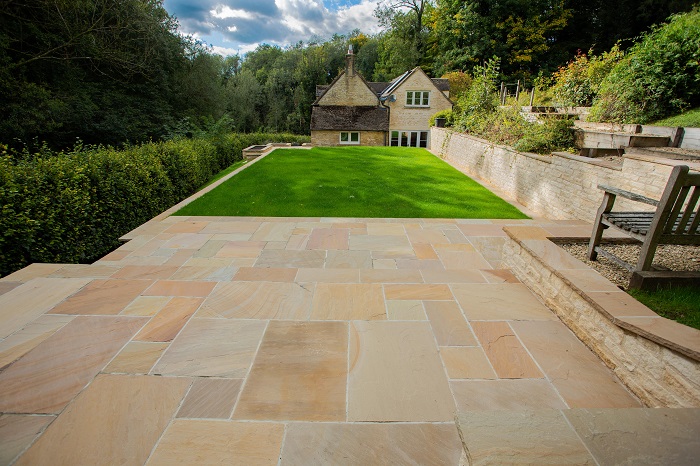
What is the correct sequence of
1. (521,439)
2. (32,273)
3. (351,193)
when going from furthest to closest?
(351,193), (32,273), (521,439)

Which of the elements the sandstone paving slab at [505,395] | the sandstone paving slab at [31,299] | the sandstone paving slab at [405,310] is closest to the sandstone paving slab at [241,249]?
the sandstone paving slab at [31,299]

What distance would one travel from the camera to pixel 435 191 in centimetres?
875

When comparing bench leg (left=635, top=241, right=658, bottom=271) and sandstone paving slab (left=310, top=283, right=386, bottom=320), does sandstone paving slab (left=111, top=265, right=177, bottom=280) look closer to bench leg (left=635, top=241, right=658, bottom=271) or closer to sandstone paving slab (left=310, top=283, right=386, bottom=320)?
sandstone paving slab (left=310, top=283, right=386, bottom=320)

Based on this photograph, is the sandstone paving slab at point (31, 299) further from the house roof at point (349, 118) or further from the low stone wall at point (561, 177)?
the house roof at point (349, 118)

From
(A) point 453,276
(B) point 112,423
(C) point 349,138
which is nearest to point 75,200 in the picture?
(B) point 112,423

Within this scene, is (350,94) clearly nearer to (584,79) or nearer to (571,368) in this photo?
(584,79)

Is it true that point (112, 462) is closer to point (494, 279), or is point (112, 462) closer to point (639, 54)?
point (494, 279)

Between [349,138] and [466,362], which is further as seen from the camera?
[349,138]

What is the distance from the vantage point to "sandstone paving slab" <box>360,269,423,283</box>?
3756 millimetres

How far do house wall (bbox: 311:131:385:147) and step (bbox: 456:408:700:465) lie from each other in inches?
1062

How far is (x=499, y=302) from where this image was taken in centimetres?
330

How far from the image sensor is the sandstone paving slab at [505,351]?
2.39m

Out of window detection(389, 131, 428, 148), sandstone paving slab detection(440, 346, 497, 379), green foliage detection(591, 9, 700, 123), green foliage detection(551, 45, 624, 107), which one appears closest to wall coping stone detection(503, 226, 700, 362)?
sandstone paving slab detection(440, 346, 497, 379)

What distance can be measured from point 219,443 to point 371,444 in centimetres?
80
